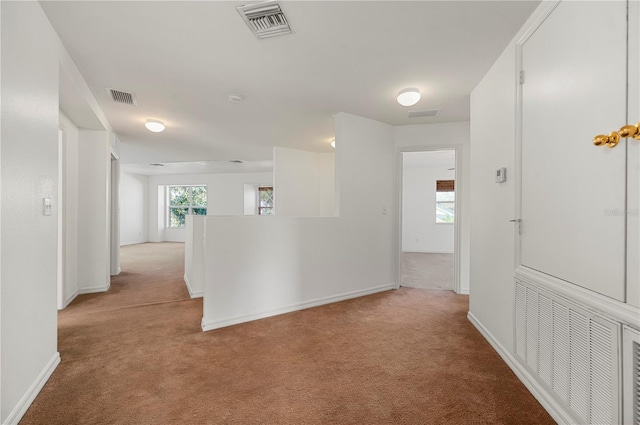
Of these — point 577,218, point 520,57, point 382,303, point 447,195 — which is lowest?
point 382,303

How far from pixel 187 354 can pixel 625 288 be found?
8.49 feet

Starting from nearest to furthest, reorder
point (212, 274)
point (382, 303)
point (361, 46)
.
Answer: point (361, 46)
point (212, 274)
point (382, 303)

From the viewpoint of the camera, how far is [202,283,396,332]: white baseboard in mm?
2672

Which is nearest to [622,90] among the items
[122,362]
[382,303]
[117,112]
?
[382,303]

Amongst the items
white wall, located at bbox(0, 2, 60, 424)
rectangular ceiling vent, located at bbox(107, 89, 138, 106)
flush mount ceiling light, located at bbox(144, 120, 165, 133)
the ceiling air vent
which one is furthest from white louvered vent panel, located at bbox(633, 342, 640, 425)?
flush mount ceiling light, located at bbox(144, 120, 165, 133)

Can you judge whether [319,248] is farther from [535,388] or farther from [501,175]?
[535,388]

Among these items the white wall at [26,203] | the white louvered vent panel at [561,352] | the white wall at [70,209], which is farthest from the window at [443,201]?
the white wall at [26,203]

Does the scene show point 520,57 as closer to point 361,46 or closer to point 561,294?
point 361,46

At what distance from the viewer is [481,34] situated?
6.57 ft

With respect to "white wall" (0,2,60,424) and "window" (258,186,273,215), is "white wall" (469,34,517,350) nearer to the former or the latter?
"white wall" (0,2,60,424)

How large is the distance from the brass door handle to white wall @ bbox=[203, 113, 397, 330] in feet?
8.25

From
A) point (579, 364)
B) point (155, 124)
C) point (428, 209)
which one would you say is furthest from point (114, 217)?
point (428, 209)

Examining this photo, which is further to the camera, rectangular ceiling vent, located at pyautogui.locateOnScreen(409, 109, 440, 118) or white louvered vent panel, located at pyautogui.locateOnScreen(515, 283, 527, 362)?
rectangular ceiling vent, located at pyautogui.locateOnScreen(409, 109, 440, 118)

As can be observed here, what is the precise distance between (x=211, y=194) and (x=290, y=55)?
8246mm
